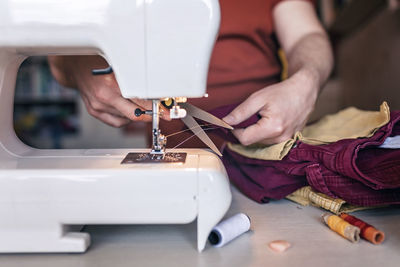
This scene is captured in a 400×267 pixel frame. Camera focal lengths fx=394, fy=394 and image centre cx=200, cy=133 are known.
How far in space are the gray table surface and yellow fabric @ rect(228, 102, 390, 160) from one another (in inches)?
6.5

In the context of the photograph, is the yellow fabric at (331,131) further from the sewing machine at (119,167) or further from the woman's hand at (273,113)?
the sewing machine at (119,167)

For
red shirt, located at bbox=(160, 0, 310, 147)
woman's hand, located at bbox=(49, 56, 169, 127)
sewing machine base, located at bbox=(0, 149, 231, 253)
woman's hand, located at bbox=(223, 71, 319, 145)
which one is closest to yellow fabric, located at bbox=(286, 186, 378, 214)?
woman's hand, located at bbox=(223, 71, 319, 145)

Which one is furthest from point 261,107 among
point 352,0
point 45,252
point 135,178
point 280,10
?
point 352,0

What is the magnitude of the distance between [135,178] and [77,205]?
11 cm

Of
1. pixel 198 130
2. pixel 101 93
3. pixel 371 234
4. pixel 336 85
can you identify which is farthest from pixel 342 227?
pixel 336 85

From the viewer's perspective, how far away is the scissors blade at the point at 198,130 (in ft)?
2.74

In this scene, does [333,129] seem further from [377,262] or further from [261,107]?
[377,262]

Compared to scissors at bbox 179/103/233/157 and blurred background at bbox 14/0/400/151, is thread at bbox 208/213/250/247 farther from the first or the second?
blurred background at bbox 14/0/400/151

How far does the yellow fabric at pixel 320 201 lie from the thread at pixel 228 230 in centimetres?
19

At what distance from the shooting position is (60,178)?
662 millimetres

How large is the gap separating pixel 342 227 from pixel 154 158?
0.36 meters

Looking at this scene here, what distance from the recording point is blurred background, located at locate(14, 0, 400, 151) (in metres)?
1.85

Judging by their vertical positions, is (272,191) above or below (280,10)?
below

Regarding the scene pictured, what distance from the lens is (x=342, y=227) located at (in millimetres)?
706
